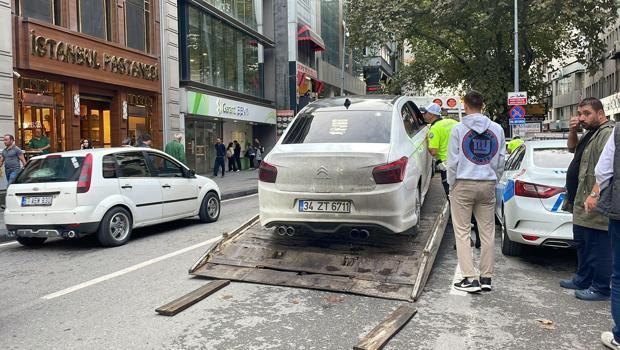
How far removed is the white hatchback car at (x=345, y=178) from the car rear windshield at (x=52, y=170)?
3.32 m

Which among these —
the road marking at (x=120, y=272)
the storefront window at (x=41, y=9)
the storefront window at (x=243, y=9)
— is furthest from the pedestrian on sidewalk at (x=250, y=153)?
the road marking at (x=120, y=272)

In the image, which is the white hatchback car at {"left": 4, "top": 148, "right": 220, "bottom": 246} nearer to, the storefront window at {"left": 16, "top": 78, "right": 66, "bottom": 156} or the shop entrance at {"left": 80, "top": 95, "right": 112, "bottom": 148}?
the storefront window at {"left": 16, "top": 78, "right": 66, "bottom": 156}

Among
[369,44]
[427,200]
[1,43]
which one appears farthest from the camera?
[369,44]

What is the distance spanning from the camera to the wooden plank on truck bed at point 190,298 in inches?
178

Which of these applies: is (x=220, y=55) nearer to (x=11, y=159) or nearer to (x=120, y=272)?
(x=11, y=159)

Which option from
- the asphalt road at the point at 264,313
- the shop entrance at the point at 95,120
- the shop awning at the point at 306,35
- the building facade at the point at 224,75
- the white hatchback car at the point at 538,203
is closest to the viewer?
the asphalt road at the point at 264,313

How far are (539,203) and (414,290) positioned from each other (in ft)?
6.53

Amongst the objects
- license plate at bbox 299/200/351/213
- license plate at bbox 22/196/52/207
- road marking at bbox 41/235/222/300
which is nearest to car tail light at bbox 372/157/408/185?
license plate at bbox 299/200/351/213

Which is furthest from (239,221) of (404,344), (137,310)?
(404,344)

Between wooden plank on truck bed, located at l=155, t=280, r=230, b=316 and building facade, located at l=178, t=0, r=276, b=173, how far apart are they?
17.5 meters

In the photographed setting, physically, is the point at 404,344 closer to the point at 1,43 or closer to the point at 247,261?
the point at 247,261

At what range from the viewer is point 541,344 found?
3.85 metres

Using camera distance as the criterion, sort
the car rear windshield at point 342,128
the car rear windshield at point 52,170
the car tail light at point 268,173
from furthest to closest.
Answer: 1. the car rear windshield at point 52,170
2. the car rear windshield at point 342,128
3. the car tail light at point 268,173

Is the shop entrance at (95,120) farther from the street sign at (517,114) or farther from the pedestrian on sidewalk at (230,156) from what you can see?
the street sign at (517,114)
